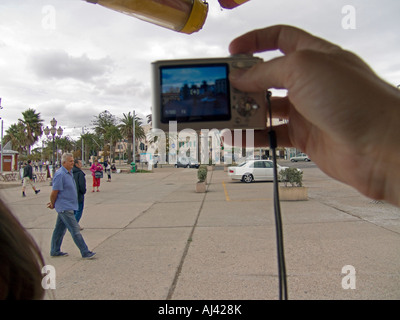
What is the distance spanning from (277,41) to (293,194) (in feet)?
31.7

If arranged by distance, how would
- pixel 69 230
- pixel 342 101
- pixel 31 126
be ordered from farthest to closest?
1. pixel 31 126
2. pixel 69 230
3. pixel 342 101

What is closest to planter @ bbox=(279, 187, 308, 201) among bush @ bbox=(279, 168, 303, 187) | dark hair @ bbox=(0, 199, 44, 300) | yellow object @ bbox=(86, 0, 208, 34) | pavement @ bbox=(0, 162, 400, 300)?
bush @ bbox=(279, 168, 303, 187)

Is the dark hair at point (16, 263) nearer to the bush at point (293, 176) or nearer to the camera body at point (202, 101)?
the camera body at point (202, 101)

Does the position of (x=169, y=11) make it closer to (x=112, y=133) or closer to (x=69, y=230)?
(x=69, y=230)

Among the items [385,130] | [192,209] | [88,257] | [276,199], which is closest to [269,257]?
[88,257]

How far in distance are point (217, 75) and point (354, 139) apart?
0.63 meters

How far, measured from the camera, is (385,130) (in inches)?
38.2

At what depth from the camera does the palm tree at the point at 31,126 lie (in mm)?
59562

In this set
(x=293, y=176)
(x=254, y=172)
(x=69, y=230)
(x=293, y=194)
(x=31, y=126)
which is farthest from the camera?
(x=31, y=126)

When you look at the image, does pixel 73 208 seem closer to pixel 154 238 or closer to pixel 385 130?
pixel 154 238

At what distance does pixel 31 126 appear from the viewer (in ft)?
197

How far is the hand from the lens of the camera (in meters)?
0.99

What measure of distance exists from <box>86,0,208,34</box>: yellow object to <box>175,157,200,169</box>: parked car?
42455mm

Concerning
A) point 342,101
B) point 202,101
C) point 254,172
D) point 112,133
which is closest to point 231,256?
point 202,101
